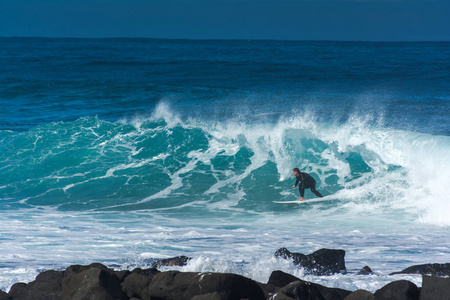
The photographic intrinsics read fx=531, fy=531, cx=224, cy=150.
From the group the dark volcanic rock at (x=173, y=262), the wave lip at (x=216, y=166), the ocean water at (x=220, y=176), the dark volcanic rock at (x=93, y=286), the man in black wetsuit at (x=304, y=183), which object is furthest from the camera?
the man in black wetsuit at (x=304, y=183)

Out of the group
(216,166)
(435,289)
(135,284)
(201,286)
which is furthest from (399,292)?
(216,166)

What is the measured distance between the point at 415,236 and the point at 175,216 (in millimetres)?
4389

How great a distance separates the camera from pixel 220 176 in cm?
1384

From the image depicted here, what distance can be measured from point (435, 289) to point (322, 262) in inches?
68.7

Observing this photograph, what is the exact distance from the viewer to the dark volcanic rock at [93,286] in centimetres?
467

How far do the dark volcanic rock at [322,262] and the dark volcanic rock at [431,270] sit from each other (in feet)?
2.07

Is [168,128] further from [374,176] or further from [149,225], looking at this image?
[149,225]

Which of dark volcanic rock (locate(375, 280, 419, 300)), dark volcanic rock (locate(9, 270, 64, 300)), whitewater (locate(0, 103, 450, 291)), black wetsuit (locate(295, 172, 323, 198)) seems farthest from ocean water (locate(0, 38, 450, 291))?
dark volcanic rock (locate(375, 280, 419, 300))

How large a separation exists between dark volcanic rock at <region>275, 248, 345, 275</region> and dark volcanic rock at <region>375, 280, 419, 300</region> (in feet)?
4.64

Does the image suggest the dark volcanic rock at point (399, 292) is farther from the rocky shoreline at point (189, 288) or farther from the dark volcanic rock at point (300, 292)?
the dark volcanic rock at point (300, 292)

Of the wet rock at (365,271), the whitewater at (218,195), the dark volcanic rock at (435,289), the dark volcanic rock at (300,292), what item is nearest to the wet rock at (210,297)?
the dark volcanic rock at (300,292)

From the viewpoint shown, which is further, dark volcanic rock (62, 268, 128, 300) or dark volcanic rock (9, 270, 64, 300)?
dark volcanic rock (9, 270, 64, 300)

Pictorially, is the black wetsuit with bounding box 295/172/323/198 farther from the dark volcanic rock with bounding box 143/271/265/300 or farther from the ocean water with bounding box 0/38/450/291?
the dark volcanic rock with bounding box 143/271/265/300

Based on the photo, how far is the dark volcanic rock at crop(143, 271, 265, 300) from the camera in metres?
4.56
